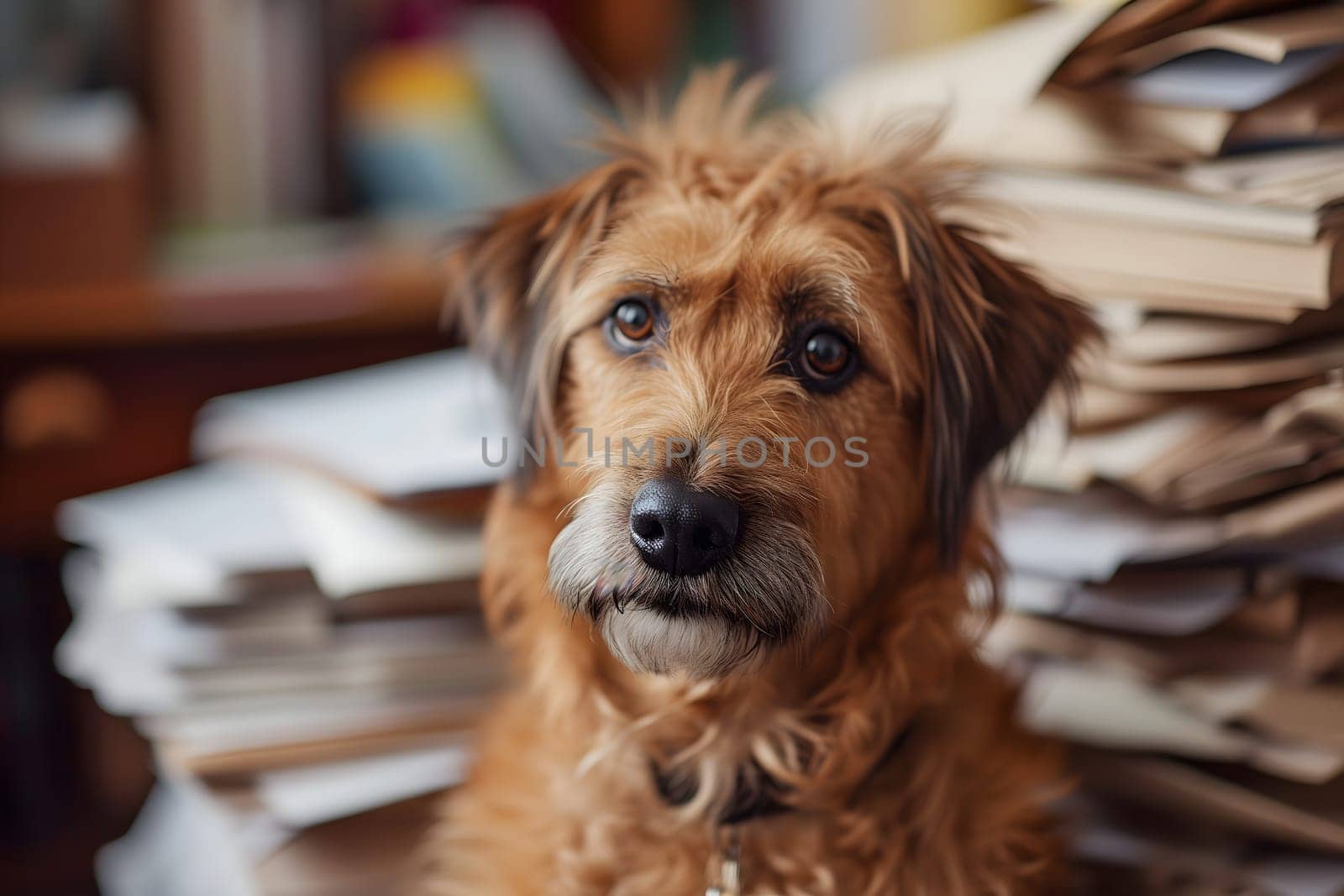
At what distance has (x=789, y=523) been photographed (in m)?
0.82

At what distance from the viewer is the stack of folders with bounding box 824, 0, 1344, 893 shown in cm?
91

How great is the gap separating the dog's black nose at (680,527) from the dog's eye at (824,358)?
177 millimetres

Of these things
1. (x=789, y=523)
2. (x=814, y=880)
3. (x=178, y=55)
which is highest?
(x=178, y=55)

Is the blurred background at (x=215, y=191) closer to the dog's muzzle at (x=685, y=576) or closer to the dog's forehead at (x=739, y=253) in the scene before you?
the dog's forehead at (x=739, y=253)

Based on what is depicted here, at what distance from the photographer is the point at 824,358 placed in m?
0.92

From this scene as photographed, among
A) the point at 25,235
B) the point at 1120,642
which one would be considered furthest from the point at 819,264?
the point at 25,235

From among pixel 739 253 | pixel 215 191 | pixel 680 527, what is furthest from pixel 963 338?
pixel 215 191

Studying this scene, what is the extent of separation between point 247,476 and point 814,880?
2.56 ft

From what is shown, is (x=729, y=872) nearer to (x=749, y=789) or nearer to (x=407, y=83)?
(x=749, y=789)

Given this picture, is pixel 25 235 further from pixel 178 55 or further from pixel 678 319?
pixel 678 319

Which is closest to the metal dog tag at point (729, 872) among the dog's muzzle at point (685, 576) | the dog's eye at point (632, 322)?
the dog's muzzle at point (685, 576)

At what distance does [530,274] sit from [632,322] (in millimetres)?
118

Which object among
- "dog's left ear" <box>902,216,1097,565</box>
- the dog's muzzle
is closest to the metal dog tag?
the dog's muzzle

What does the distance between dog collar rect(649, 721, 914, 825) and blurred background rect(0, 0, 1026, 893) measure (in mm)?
555
